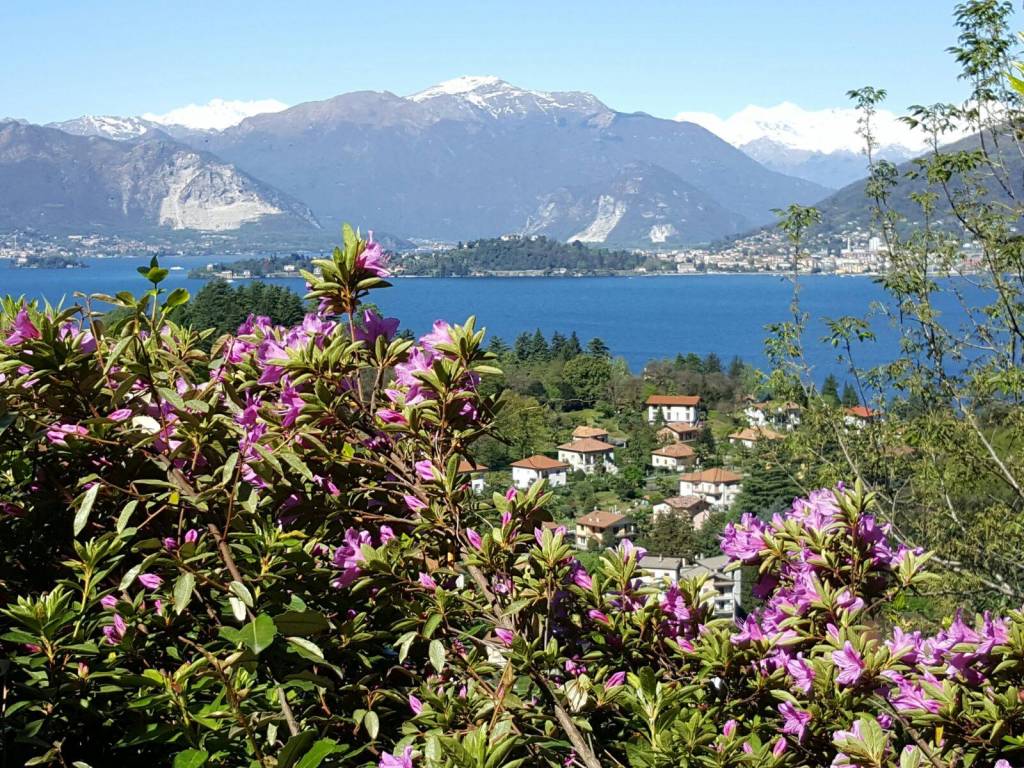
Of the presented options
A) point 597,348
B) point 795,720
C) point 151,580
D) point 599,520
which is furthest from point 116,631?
point 597,348

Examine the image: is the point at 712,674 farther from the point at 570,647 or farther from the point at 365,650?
the point at 365,650

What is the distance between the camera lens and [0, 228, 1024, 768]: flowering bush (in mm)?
1083

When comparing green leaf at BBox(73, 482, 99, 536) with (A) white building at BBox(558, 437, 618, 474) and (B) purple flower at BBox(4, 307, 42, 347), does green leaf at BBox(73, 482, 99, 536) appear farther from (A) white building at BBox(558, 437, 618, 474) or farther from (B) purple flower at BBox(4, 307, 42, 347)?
(A) white building at BBox(558, 437, 618, 474)

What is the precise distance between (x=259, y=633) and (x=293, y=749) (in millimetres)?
120

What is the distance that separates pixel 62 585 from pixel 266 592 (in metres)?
0.23

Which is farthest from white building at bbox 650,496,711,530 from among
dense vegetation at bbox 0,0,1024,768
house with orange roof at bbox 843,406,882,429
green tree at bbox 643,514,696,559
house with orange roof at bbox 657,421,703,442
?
dense vegetation at bbox 0,0,1024,768

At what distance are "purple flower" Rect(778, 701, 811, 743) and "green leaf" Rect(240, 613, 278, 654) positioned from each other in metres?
0.71

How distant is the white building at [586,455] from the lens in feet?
145

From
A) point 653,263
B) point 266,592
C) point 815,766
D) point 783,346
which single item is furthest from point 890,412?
point 653,263

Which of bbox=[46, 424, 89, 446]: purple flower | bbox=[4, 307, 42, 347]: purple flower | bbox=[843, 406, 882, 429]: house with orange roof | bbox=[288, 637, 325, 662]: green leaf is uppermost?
bbox=[4, 307, 42, 347]: purple flower

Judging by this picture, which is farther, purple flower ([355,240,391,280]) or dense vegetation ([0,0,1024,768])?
purple flower ([355,240,391,280])

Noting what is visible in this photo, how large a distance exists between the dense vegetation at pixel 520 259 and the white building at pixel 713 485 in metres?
104

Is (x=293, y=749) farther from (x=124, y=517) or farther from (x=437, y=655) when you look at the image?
(x=124, y=517)

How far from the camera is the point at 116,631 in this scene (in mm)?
1172
